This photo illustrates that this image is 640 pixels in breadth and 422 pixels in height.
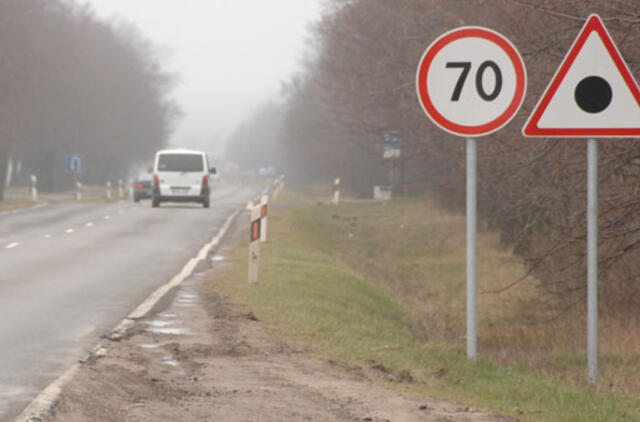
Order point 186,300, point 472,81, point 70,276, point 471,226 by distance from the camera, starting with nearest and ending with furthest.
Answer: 1. point 472,81
2. point 471,226
3. point 186,300
4. point 70,276

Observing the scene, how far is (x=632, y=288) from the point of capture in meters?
15.8

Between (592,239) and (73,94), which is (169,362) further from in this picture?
(73,94)

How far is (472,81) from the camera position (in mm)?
8797

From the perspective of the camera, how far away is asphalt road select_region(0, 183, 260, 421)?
9.34 metres

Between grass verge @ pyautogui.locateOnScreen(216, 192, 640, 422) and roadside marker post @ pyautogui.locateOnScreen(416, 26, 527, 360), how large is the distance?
961mm

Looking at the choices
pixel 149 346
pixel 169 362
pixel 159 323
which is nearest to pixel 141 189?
pixel 159 323

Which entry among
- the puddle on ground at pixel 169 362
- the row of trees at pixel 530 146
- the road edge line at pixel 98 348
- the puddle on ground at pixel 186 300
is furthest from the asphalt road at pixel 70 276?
the row of trees at pixel 530 146

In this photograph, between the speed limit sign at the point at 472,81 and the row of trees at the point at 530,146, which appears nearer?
the speed limit sign at the point at 472,81

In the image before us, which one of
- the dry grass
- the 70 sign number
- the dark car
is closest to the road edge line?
the dry grass

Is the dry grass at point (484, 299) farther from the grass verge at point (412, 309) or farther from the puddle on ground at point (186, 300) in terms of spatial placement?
the puddle on ground at point (186, 300)

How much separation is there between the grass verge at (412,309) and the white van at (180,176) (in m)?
5.65

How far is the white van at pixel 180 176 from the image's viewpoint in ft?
136

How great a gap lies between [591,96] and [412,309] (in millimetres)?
10620

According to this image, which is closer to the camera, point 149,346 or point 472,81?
point 472,81
